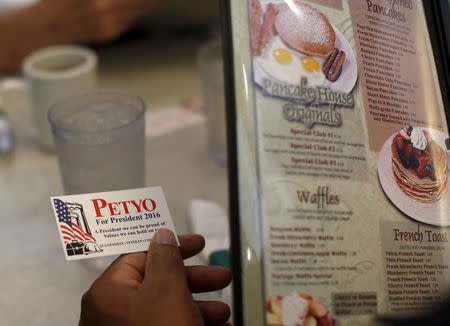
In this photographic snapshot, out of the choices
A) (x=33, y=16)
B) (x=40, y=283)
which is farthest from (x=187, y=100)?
(x=40, y=283)

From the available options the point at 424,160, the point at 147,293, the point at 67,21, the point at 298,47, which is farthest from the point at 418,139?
the point at 67,21

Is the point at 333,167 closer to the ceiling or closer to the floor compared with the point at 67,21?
closer to the floor

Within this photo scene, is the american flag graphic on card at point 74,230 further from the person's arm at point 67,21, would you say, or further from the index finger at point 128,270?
the person's arm at point 67,21

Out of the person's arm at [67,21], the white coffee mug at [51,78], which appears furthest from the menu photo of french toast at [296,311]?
the person's arm at [67,21]

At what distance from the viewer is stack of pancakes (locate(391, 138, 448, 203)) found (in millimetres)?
408

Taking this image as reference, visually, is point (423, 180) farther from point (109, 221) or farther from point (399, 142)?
point (109, 221)

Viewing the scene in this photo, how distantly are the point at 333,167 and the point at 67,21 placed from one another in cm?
64

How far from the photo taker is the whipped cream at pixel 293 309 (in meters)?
0.34

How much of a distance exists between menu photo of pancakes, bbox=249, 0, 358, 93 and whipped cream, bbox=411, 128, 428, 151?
0.07m

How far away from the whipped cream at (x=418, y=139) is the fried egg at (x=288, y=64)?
0.31 ft

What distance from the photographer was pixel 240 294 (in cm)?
34

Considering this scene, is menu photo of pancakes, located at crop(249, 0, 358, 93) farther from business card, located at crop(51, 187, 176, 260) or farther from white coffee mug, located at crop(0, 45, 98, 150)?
white coffee mug, located at crop(0, 45, 98, 150)

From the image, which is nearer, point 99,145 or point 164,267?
point 164,267

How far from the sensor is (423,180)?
1.37 ft
